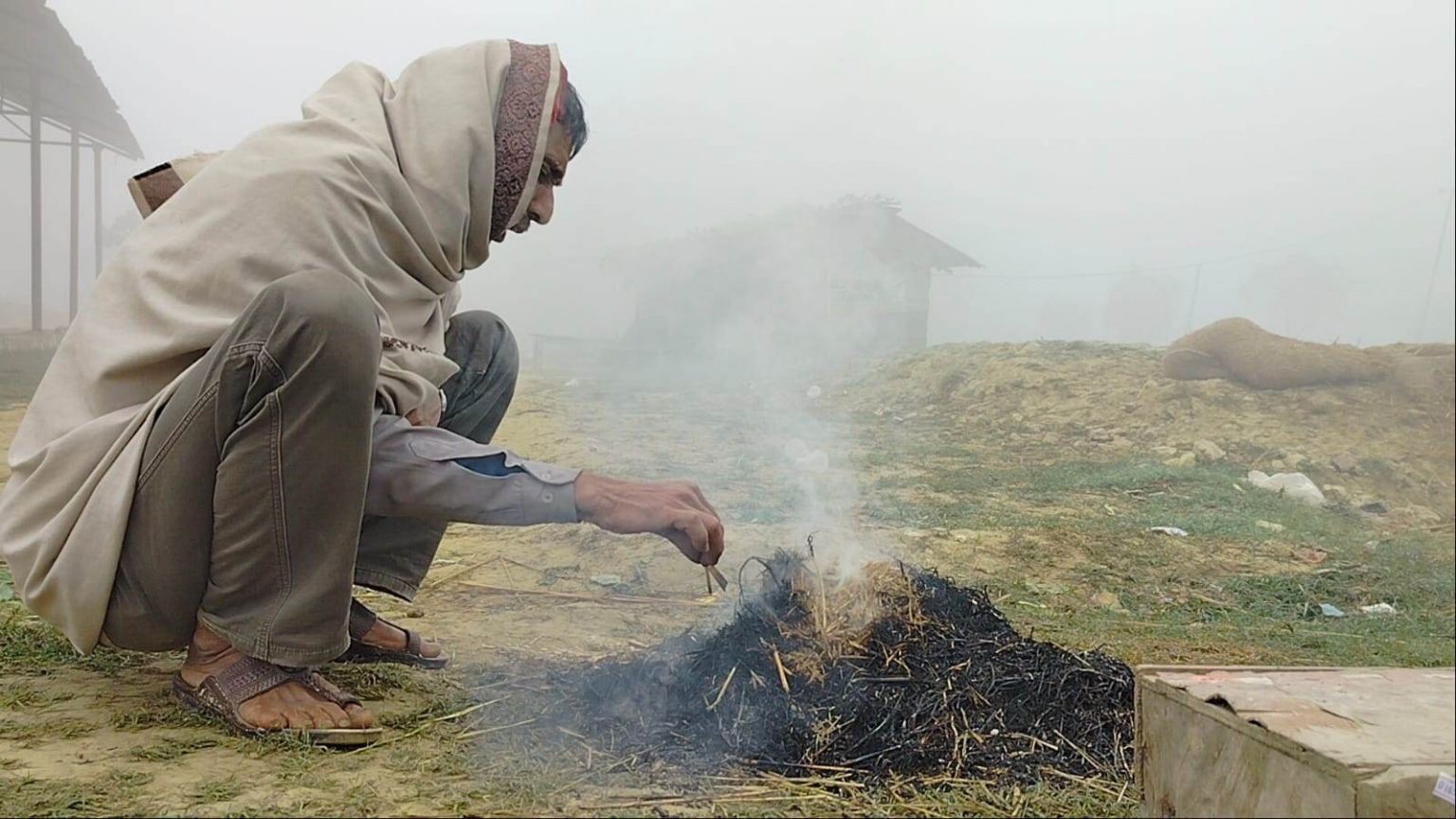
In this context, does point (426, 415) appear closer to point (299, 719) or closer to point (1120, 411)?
point (299, 719)

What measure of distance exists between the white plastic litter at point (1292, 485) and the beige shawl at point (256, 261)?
18.5 ft

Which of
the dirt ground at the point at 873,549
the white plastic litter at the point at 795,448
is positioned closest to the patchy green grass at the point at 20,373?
the dirt ground at the point at 873,549

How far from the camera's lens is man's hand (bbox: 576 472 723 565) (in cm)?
196

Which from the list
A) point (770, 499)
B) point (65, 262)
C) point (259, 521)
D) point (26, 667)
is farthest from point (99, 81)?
point (259, 521)

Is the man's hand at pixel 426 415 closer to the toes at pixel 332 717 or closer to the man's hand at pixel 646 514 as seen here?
the man's hand at pixel 646 514

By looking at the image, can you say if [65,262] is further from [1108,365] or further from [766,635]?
[766,635]

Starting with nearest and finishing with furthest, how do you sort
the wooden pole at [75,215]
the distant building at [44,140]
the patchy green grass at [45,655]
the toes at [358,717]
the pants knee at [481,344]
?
the toes at [358,717] → the patchy green grass at [45,655] → the pants knee at [481,344] → the distant building at [44,140] → the wooden pole at [75,215]

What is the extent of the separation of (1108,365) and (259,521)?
33.9 feet

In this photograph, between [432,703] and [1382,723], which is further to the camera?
[432,703]

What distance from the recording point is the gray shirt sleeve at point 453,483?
1.99 meters

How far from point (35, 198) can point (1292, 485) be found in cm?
1377

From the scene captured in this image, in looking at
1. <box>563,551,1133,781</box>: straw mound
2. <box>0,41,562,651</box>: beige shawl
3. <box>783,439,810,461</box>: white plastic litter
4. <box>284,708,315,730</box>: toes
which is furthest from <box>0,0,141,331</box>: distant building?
<box>563,551,1133,781</box>: straw mound

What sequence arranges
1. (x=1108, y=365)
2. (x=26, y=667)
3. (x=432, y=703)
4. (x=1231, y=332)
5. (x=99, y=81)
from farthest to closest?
(x=99, y=81) < (x=1108, y=365) < (x=1231, y=332) < (x=26, y=667) < (x=432, y=703)

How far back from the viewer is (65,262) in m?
14.3
